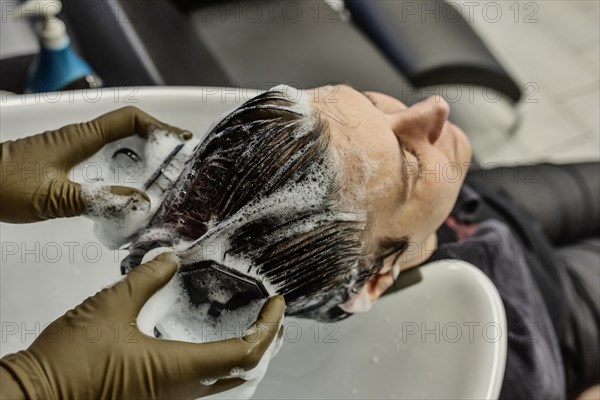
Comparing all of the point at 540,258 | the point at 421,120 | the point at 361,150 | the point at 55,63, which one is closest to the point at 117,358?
the point at 361,150

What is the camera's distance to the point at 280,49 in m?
1.52

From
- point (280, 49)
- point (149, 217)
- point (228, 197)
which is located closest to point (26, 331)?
point (149, 217)

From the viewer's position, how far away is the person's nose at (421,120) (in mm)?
772

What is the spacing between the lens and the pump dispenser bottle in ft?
3.52

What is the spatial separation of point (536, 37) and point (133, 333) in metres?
2.17

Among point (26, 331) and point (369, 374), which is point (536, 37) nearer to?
point (369, 374)

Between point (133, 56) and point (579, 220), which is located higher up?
point (133, 56)

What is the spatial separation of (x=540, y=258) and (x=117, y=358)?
0.89 metres

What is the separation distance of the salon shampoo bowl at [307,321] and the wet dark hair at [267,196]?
0.19m

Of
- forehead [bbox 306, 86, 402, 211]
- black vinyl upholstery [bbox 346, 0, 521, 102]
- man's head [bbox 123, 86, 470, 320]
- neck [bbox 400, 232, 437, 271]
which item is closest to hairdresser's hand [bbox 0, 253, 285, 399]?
man's head [bbox 123, 86, 470, 320]

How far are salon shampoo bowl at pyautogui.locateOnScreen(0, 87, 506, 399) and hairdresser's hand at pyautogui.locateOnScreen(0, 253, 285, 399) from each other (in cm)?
26

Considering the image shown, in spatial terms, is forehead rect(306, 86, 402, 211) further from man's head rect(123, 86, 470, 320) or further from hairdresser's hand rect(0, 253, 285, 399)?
hairdresser's hand rect(0, 253, 285, 399)

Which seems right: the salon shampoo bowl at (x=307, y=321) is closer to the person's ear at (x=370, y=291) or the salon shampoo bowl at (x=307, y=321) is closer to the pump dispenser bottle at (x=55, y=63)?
the person's ear at (x=370, y=291)

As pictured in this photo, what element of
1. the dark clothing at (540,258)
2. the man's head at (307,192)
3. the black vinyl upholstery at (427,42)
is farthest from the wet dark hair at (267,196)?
the black vinyl upholstery at (427,42)
